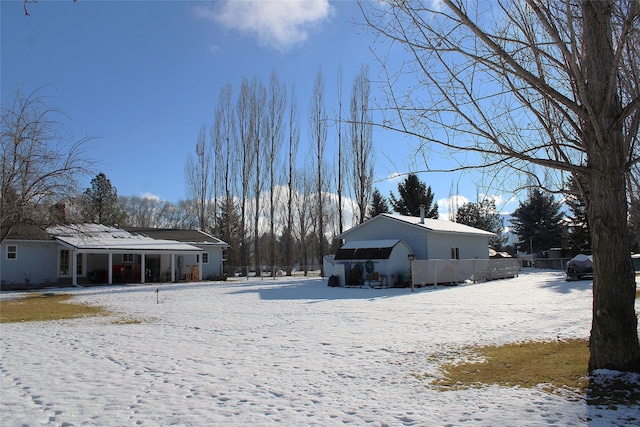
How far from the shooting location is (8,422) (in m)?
5.11

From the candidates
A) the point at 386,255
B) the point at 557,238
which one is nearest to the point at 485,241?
the point at 386,255

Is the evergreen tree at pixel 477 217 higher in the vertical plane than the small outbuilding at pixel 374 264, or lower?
higher

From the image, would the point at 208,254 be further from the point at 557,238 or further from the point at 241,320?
the point at 557,238

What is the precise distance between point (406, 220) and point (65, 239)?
69.9 feet

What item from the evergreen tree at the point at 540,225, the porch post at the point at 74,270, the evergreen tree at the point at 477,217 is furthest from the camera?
the evergreen tree at the point at 477,217

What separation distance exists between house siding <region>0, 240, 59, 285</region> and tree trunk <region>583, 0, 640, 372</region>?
30.6 metres

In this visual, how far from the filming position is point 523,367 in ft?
24.0

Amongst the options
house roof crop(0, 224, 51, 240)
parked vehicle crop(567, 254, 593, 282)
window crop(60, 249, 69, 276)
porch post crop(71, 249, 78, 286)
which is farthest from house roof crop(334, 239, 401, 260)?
house roof crop(0, 224, 51, 240)

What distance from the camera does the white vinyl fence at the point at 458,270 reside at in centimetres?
2562

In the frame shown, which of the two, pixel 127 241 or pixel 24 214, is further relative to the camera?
pixel 127 241

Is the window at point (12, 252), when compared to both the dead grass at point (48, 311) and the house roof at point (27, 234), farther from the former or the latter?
the dead grass at point (48, 311)

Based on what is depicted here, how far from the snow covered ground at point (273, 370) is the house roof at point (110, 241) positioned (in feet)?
54.0

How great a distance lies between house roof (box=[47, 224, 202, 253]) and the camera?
28750 millimetres

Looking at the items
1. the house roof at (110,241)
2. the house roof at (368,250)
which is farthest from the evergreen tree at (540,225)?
the house roof at (110,241)
